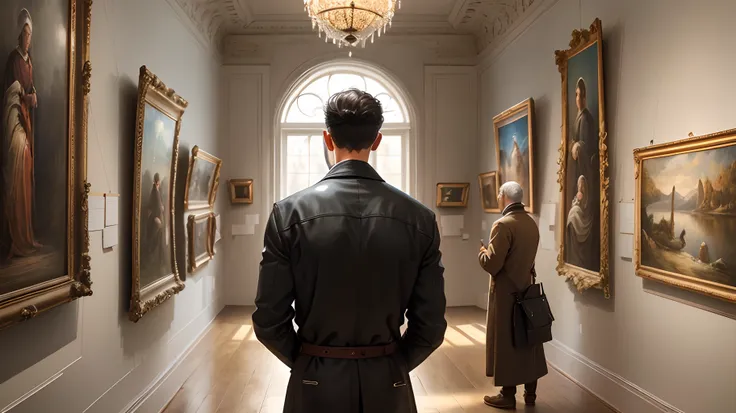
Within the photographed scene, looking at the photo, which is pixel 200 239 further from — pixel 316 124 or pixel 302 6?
pixel 302 6

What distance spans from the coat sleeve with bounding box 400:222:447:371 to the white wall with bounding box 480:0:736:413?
2.76 meters

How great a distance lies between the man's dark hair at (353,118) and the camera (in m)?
2.21

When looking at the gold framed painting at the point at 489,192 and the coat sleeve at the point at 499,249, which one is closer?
the coat sleeve at the point at 499,249

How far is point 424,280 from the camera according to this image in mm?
2320

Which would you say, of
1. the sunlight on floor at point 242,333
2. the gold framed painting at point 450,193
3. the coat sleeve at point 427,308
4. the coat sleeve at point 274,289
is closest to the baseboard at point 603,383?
the coat sleeve at point 427,308

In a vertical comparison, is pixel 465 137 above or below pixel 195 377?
above

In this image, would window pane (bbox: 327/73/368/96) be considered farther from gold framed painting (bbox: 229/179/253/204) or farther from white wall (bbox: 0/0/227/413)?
white wall (bbox: 0/0/227/413)

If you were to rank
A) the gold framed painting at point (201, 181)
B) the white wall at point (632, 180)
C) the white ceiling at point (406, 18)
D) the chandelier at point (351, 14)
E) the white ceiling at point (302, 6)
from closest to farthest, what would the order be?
the white wall at point (632, 180)
the chandelier at point (351, 14)
the gold framed painting at point (201, 181)
the white ceiling at point (406, 18)
the white ceiling at point (302, 6)

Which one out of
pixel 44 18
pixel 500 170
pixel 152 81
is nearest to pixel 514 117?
pixel 500 170

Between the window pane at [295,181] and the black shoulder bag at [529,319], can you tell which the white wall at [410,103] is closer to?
the window pane at [295,181]

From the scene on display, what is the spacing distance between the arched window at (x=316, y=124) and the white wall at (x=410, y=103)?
1.35 ft

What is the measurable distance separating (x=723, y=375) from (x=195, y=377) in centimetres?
532

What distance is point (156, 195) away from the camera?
5.69 metres

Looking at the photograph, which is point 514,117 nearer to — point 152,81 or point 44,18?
point 152,81
